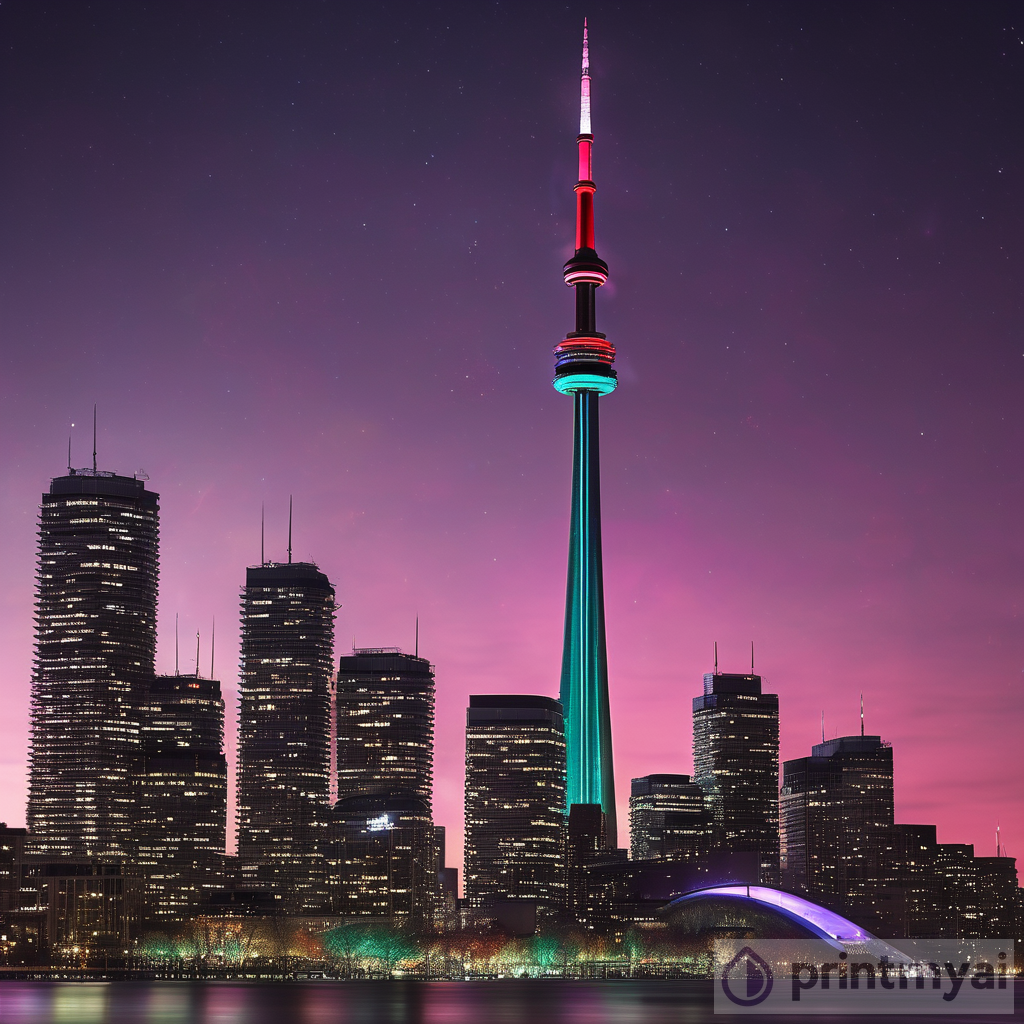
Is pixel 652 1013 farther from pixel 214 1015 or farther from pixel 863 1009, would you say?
pixel 214 1015

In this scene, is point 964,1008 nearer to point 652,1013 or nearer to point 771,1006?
point 771,1006

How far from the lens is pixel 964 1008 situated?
189375 millimetres

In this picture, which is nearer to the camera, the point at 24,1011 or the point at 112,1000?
the point at 24,1011

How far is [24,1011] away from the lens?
167375 mm

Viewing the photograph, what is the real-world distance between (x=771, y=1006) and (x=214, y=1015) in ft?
201

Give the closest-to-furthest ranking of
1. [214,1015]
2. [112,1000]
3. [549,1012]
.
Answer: [214,1015] → [549,1012] → [112,1000]

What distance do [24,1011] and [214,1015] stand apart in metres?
19.6


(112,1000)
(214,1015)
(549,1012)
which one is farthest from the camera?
(112,1000)

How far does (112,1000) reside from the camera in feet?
652

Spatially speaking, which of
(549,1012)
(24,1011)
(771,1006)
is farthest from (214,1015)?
(771,1006)

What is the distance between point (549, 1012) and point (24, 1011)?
2064 inches

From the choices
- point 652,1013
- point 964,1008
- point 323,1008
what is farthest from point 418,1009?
point 964,1008

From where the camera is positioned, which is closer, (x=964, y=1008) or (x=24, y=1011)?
(x=24, y=1011)

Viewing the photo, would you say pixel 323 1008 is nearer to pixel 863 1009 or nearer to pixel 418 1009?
pixel 418 1009
